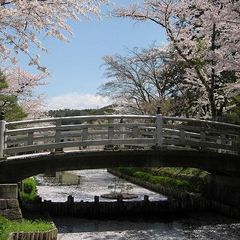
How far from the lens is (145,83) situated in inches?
1620

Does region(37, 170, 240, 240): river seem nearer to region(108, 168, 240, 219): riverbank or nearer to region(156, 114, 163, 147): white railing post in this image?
region(108, 168, 240, 219): riverbank

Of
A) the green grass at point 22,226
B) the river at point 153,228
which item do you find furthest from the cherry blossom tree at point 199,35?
the green grass at point 22,226

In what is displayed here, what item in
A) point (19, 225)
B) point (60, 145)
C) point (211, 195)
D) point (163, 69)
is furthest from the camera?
point (163, 69)

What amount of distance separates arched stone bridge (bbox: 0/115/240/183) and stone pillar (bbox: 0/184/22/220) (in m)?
0.83

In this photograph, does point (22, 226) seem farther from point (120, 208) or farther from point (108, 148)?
point (120, 208)

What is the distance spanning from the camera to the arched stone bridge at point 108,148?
15305 millimetres

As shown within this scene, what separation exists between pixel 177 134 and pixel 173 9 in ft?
26.4

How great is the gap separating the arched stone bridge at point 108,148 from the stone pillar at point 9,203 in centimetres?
83

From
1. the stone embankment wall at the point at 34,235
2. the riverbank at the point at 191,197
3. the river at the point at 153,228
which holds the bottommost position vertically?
the river at the point at 153,228

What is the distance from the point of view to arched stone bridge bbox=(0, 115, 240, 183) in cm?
1530

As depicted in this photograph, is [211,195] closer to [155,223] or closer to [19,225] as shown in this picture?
[155,223]

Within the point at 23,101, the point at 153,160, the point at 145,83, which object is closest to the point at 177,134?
the point at 153,160

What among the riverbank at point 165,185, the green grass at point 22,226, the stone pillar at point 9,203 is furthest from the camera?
the riverbank at point 165,185

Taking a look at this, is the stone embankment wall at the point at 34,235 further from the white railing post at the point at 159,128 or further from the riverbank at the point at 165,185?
the riverbank at the point at 165,185
